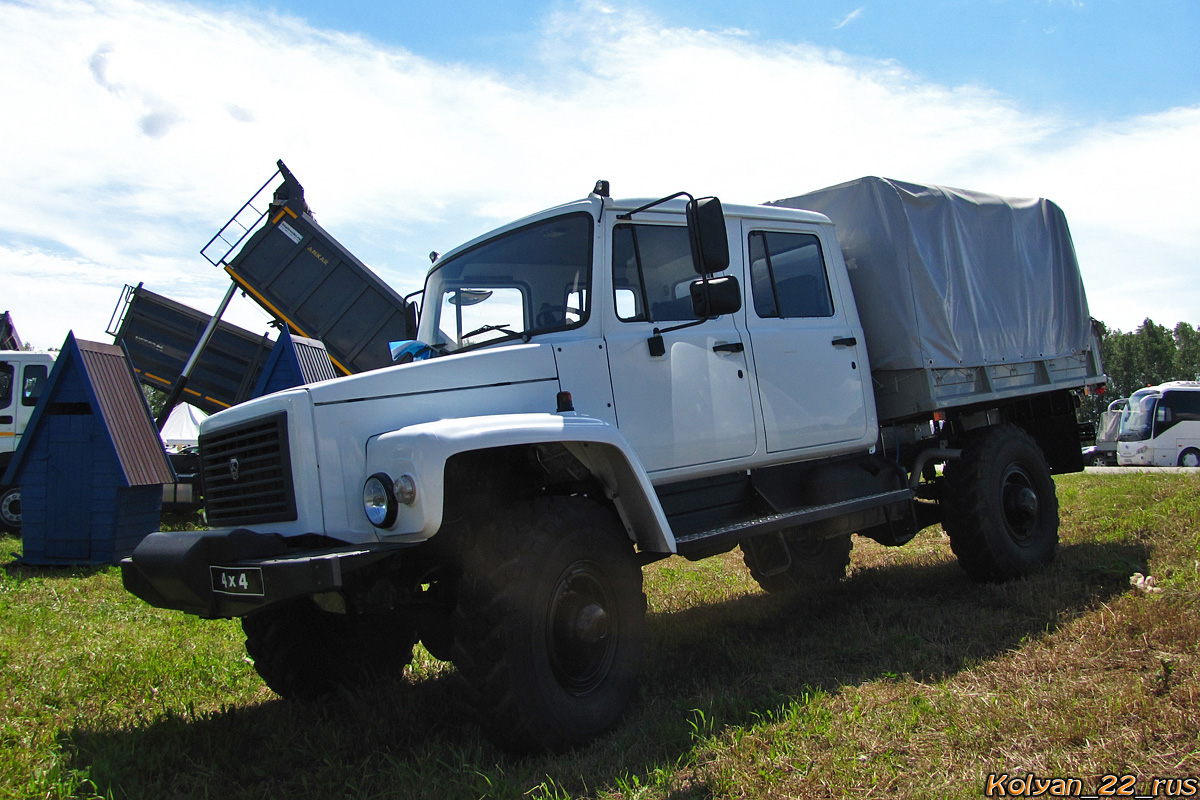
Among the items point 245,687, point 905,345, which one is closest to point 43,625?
point 245,687

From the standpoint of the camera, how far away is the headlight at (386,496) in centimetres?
294

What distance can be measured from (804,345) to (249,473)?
3129 mm

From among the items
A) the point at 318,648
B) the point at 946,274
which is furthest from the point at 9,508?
the point at 946,274

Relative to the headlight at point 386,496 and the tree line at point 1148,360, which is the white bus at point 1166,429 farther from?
the tree line at point 1148,360

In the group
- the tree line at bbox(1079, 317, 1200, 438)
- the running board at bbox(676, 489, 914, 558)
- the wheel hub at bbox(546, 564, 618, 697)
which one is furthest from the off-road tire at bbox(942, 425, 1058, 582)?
the tree line at bbox(1079, 317, 1200, 438)

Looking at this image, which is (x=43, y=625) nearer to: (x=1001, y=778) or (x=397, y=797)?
(x=397, y=797)

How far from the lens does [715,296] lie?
12.4ft

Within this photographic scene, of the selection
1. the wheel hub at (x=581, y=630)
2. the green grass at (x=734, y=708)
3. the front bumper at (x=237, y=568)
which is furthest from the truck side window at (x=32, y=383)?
the wheel hub at (x=581, y=630)

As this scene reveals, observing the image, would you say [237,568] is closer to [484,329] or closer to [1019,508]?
[484,329]

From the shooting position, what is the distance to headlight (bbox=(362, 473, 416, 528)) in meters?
2.94

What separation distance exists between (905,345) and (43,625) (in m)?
6.11

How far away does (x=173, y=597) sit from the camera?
308 cm

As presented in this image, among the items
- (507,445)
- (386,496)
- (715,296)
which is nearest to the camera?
(386,496)

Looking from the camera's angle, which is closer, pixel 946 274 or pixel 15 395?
pixel 946 274
